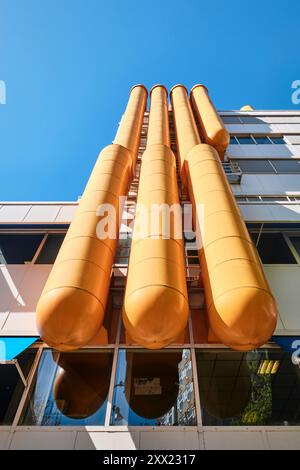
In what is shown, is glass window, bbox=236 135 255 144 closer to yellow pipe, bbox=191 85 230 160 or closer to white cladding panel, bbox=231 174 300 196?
yellow pipe, bbox=191 85 230 160

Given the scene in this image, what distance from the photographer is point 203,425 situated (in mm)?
4848

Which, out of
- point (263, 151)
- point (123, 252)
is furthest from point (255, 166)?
point (123, 252)

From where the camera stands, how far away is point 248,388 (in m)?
5.59

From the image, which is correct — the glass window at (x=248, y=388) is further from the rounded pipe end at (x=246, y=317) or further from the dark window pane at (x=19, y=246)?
the dark window pane at (x=19, y=246)

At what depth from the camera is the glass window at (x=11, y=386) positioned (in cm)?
522

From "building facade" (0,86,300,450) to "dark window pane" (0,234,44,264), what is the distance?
3 centimetres

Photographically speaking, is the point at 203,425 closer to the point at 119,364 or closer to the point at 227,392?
the point at 227,392

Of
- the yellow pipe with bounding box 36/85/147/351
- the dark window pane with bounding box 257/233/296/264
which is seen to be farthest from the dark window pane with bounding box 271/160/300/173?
the yellow pipe with bounding box 36/85/147/351

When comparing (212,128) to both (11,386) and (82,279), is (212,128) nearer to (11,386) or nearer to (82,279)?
(82,279)

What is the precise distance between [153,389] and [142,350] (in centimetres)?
86

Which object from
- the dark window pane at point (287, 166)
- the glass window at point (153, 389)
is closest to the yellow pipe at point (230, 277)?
the glass window at point (153, 389)

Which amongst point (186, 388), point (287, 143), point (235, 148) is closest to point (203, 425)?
point (186, 388)

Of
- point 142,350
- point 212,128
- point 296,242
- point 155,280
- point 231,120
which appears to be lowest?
point 155,280
